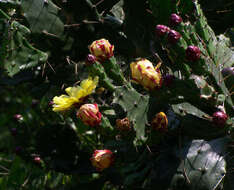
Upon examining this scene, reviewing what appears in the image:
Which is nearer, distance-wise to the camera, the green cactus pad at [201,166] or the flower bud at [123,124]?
the green cactus pad at [201,166]

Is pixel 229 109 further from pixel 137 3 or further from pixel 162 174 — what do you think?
pixel 137 3

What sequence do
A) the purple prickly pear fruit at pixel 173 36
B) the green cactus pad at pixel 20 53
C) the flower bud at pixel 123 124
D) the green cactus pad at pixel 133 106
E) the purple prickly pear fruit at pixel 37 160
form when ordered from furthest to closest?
1. the purple prickly pear fruit at pixel 37 160
2. the green cactus pad at pixel 20 53
3. the flower bud at pixel 123 124
4. the green cactus pad at pixel 133 106
5. the purple prickly pear fruit at pixel 173 36

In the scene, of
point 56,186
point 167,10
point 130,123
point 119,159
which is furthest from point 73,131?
point 167,10

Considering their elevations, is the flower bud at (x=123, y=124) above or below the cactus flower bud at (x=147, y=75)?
below

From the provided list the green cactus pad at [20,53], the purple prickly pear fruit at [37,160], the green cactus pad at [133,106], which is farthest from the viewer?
the purple prickly pear fruit at [37,160]

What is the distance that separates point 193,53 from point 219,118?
27 cm

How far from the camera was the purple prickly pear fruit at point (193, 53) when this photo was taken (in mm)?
1434

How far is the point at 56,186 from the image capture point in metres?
2.30

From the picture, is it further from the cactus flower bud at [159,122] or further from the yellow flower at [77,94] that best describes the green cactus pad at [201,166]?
the yellow flower at [77,94]

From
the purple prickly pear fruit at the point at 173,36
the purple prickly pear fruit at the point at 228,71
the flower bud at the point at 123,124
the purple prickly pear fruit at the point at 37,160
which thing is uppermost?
the purple prickly pear fruit at the point at 173,36

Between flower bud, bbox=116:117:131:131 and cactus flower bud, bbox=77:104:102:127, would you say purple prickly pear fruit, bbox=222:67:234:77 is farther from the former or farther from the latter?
cactus flower bud, bbox=77:104:102:127

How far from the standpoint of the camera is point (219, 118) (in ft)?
4.72

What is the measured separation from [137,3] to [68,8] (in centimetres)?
40

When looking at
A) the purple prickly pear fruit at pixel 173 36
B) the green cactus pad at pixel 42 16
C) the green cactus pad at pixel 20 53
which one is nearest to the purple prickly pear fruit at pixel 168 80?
the purple prickly pear fruit at pixel 173 36
